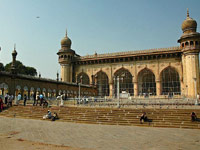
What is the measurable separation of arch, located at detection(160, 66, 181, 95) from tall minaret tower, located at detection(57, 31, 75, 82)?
19611mm

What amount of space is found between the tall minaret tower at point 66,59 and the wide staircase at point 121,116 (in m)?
27.6

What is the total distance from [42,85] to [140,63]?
66.0ft

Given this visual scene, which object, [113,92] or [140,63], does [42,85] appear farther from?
[140,63]

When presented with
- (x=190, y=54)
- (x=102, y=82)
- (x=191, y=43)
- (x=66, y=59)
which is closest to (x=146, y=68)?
(x=190, y=54)

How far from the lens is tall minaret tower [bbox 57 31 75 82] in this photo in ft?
138

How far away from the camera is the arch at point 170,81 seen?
36.2 metres

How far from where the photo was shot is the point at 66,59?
42.2 m

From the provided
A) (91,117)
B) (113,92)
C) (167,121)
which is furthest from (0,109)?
(113,92)

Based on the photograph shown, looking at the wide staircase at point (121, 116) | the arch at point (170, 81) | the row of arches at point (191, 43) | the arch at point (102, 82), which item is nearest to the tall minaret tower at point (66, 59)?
the arch at point (102, 82)

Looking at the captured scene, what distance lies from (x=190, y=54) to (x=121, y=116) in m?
25.6

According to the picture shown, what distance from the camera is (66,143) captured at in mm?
6531

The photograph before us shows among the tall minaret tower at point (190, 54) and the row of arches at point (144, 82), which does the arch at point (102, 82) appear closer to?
the row of arches at point (144, 82)

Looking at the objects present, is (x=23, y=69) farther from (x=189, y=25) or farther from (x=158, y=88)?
(x=189, y=25)

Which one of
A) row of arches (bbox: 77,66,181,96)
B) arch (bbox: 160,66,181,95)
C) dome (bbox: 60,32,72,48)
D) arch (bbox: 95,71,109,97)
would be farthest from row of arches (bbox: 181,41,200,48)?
dome (bbox: 60,32,72,48)
